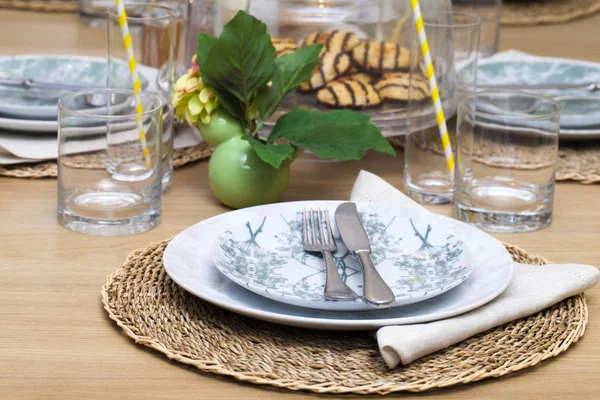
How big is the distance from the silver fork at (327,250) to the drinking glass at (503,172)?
19 centimetres

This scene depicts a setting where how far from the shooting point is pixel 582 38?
1.96m

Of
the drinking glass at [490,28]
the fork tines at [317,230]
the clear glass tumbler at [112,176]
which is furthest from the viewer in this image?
the drinking glass at [490,28]

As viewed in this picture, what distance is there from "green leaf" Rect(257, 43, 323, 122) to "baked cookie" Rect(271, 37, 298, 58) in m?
0.11

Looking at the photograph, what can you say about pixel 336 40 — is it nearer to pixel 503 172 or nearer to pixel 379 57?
pixel 379 57

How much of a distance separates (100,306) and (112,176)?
210mm

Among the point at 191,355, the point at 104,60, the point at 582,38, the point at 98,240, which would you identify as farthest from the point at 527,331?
the point at 582,38

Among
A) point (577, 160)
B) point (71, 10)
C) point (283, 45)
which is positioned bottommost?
point (71, 10)

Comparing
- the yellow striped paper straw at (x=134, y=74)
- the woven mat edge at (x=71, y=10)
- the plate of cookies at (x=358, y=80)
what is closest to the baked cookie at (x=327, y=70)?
the plate of cookies at (x=358, y=80)

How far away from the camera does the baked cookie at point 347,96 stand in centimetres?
115

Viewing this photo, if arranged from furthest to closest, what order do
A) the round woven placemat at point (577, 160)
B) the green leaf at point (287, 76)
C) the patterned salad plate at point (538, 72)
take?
the patterned salad plate at point (538, 72)
the round woven placemat at point (577, 160)
the green leaf at point (287, 76)

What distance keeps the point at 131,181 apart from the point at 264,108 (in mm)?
178

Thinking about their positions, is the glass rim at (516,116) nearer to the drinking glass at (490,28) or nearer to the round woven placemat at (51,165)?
the round woven placemat at (51,165)

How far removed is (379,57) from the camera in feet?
3.89

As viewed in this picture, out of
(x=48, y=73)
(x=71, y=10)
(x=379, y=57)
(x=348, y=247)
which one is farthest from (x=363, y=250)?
(x=71, y=10)
